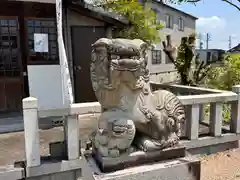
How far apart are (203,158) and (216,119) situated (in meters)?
0.66

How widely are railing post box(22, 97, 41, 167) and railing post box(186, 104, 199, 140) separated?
2188 millimetres

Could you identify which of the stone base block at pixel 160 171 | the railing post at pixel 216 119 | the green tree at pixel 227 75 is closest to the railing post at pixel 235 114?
the railing post at pixel 216 119

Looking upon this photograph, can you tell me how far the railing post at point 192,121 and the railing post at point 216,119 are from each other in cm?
39

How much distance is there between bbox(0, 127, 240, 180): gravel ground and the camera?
11.9 feet

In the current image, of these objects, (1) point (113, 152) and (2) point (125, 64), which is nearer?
(2) point (125, 64)

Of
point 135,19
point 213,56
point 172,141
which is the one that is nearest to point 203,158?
point 172,141

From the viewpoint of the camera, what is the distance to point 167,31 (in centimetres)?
1909

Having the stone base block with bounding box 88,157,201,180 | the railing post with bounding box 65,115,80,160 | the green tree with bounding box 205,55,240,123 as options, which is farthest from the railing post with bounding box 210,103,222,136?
the green tree with bounding box 205,55,240,123

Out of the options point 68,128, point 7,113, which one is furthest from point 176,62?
point 68,128

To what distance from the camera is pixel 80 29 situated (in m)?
6.68

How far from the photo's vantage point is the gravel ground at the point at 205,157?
3631 millimetres

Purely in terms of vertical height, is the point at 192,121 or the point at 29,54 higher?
the point at 29,54

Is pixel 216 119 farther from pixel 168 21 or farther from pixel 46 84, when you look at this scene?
pixel 168 21

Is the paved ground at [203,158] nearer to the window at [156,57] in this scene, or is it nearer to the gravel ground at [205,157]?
the gravel ground at [205,157]
